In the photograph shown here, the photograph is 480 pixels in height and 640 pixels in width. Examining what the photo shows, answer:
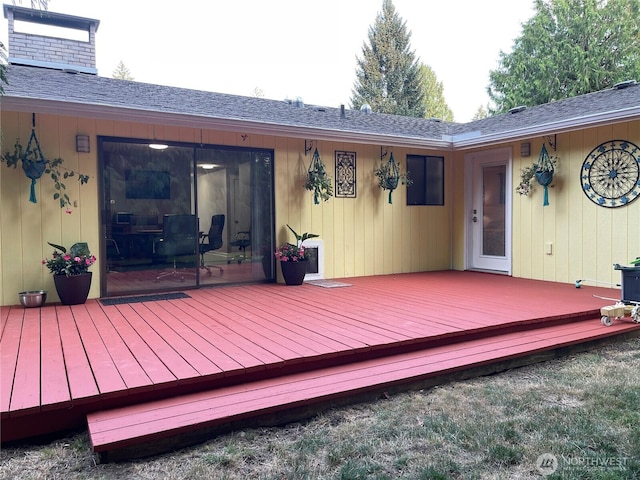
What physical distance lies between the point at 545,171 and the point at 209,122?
412 cm

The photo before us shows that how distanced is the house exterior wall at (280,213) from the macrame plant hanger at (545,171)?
161 cm

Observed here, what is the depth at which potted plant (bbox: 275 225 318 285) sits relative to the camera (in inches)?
236

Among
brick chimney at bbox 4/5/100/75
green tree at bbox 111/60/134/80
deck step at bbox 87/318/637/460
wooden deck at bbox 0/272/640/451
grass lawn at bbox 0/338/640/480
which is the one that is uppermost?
green tree at bbox 111/60/134/80

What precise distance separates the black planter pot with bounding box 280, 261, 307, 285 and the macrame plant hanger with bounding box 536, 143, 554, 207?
316 cm

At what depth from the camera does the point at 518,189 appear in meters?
6.52

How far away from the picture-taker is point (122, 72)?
1312 inches

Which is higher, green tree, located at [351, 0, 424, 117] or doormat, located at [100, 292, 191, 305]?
green tree, located at [351, 0, 424, 117]

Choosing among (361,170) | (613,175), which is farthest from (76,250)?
(613,175)

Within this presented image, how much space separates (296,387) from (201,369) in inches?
21.0

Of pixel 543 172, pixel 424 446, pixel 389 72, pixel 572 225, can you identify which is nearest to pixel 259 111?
pixel 543 172

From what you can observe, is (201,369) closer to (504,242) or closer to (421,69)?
(504,242)

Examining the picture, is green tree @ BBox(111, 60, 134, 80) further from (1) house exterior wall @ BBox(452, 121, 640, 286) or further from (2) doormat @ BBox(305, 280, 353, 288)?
(1) house exterior wall @ BBox(452, 121, 640, 286)

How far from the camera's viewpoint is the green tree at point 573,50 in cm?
1748

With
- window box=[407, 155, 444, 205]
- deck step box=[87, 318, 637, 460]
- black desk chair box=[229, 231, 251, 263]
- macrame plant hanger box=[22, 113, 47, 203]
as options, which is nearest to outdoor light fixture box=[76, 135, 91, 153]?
macrame plant hanger box=[22, 113, 47, 203]
